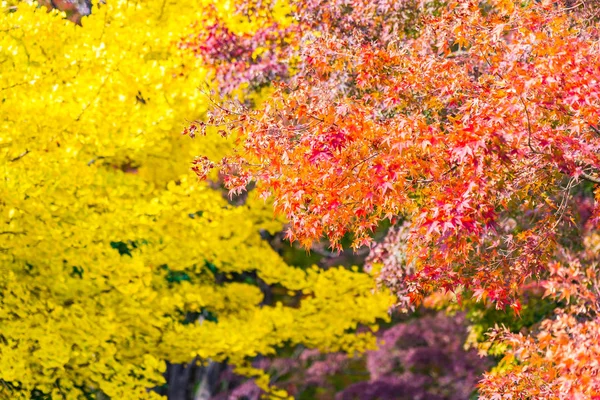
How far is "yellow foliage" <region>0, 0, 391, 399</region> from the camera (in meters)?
11.5

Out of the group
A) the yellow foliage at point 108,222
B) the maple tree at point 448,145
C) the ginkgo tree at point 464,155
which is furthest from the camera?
the yellow foliage at point 108,222

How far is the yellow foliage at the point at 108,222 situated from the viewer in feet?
37.7

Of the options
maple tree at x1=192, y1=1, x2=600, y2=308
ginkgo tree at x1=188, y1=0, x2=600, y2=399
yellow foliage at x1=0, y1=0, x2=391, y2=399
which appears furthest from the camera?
yellow foliage at x1=0, y1=0, x2=391, y2=399

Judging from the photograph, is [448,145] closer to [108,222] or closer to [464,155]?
[464,155]

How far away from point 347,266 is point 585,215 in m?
12.0

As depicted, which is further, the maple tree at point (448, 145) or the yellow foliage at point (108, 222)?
the yellow foliage at point (108, 222)

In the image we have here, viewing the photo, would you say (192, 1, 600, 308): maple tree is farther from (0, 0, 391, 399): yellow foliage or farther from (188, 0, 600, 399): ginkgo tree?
(0, 0, 391, 399): yellow foliage

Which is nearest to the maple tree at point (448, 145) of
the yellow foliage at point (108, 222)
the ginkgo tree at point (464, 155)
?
the ginkgo tree at point (464, 155)

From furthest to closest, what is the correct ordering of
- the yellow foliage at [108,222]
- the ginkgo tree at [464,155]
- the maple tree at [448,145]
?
the yellow foliage at [108,222] → the maple tree at [448,145] → the ginkgo tree at [464,155]

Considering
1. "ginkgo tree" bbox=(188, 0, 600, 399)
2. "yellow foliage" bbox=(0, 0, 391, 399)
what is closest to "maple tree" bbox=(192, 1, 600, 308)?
"ginkgo tree" bbox=(188, 0, 600, 399)

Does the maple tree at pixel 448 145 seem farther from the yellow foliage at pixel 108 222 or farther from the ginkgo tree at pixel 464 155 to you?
the yellow foliage at pixel 108 222

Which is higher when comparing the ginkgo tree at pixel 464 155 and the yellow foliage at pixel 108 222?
the ginkgo tree at pixel 464 155

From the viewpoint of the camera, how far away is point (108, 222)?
1201cm

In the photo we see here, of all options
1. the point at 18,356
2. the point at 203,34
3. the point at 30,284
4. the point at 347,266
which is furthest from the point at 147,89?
the point at 347,266
